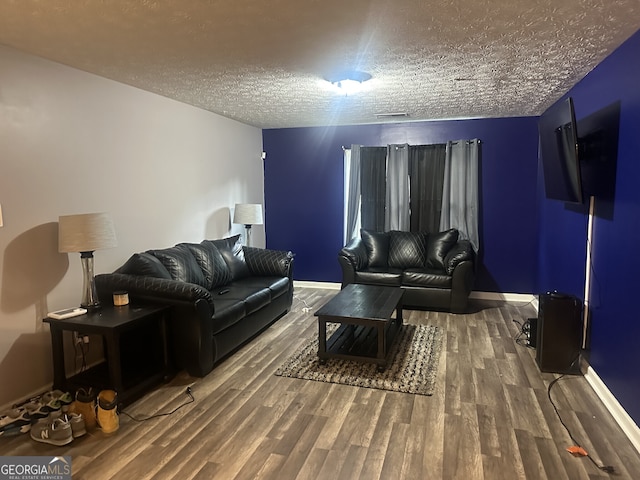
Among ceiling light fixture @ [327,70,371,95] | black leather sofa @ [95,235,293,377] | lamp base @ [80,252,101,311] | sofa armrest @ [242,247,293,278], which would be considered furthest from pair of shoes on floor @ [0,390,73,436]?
ceiling light fixture @ [327,70,371,95]

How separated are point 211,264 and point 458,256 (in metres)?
2.74

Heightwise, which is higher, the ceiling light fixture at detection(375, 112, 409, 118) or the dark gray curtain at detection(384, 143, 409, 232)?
the ceiling light fixture at detection(375, 112, 409, 118)

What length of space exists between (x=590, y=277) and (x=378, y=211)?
9.99 feet

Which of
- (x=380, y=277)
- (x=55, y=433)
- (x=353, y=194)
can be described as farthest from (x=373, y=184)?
(x=55, y=433)

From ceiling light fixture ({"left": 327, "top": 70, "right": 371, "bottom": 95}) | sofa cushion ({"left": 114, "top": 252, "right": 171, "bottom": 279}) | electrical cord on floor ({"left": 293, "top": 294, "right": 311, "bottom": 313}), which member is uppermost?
ceiling light fixture ({"left": 327, "top": 70, "right": 371, "bottom": 95})

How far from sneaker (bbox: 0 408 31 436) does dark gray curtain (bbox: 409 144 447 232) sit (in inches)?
181

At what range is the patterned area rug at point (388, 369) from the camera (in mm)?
3127

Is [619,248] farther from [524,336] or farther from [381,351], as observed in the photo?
[381,351]

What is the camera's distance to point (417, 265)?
5.40m

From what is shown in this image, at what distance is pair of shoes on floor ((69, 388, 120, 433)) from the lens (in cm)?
250

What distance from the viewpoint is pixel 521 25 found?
2373mm

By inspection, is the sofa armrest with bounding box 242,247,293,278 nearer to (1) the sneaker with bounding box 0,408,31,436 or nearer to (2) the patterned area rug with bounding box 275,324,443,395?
(2) the patterned area rug with bounding box 275,324,443,395

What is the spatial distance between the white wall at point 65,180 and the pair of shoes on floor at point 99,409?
2.08 feet

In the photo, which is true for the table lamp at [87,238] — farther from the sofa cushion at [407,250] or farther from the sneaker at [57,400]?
the sofa cushion at [407,250]
